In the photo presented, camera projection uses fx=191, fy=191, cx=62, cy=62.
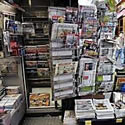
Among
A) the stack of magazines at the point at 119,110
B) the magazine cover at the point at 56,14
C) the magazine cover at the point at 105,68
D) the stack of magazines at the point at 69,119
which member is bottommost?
the stack of magazines at the point at 69,119

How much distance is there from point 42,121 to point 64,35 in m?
1.58

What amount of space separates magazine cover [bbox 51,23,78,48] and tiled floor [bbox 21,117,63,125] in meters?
1.39

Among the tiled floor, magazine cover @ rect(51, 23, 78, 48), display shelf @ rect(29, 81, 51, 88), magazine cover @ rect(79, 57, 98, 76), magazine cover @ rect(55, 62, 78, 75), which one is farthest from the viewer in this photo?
display shelf @ rect(29, 81, 51, 88)

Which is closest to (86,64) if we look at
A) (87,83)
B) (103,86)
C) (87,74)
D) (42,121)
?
(87,74)

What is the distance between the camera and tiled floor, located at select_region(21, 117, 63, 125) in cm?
294

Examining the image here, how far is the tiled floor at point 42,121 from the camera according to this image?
2943 mm

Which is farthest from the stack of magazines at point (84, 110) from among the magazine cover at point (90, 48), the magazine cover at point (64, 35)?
the magazine cover at point (64, 35)

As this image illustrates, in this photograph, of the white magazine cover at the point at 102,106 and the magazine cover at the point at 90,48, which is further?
the white magazine cover at the point at 102,106

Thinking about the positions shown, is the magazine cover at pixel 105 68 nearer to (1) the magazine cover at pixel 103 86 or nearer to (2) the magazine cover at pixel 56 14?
(1) the magazine cover at pixel 103 86

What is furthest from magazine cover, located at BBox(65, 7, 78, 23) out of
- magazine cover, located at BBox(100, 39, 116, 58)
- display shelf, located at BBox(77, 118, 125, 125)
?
display shelf, located at BBox(77, 118, 125, 125)

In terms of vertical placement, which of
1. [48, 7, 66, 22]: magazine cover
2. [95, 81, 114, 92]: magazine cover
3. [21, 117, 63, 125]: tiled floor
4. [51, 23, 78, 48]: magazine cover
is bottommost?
[21, 117, 63, 125]: tiled floor

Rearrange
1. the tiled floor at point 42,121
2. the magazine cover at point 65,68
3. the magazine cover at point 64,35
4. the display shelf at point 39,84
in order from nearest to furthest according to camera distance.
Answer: the magazine cover at point 64,35 → the magazine cover at point 65,68 → the tiled floor at point 42,121 → the display shelf at point 39,84

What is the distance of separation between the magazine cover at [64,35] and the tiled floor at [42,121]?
1.39 metres

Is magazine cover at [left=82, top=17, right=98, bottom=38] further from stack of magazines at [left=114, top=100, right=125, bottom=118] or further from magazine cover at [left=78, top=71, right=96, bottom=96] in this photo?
stack of magazines at [left=114, top=100, right=125, bottom=118]
